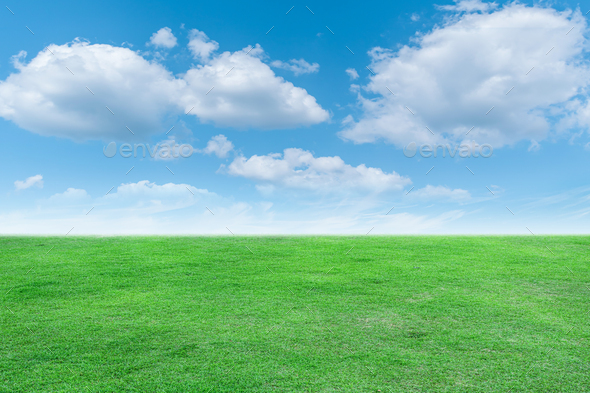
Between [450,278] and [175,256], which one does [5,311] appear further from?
[450,278]

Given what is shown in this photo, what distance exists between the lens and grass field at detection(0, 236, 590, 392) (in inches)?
196

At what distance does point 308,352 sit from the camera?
5578 millimetres

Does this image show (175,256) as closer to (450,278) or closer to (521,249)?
(450,278)

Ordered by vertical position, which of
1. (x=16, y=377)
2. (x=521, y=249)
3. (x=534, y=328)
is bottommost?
(x=16, y=377)

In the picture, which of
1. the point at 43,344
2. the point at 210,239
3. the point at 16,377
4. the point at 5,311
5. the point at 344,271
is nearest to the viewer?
the point at 16,377

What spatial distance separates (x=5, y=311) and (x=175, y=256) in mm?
4415

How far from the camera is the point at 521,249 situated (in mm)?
12594

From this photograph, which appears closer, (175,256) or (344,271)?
(344,271)

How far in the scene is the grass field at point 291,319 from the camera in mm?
4984

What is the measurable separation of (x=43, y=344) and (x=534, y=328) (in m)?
7.82

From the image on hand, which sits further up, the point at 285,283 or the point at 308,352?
the point at 285,283

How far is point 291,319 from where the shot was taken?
6836 mm

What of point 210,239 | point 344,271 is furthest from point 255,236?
point 344,271

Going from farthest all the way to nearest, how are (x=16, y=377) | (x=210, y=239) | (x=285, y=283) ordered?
A: (x=210, y=239)
(x=285, y=283)
(x=16, y=377)
